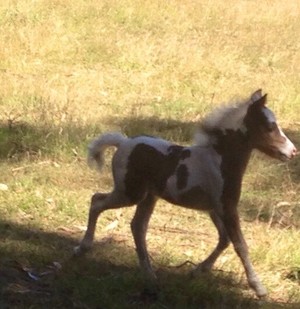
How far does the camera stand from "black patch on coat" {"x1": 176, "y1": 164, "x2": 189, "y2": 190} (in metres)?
6.16

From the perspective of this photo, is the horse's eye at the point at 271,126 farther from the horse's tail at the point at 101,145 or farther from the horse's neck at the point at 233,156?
the horse's tail at the point at 101,145

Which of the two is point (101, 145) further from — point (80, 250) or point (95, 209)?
point (80, 250)

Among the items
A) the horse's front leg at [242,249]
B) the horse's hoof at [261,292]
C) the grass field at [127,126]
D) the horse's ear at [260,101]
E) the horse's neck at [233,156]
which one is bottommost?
the grass field at [127,126]

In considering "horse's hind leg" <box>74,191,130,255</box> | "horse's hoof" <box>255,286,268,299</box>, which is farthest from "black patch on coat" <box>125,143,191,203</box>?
"horse's hoof" <box>255,286,268,299</box>

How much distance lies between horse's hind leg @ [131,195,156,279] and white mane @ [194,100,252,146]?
61cm

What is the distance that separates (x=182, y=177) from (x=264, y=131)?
1.97 feet

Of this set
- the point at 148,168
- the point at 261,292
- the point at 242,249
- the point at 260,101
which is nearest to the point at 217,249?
the point at 242,249

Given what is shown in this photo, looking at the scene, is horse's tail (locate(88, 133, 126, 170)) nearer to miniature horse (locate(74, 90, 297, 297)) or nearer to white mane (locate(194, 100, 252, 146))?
miniature horse (locate(74, 90, 297, 297))

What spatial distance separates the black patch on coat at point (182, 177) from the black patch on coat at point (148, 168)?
5 cm

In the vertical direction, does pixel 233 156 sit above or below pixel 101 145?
above

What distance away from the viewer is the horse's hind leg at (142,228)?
20.8ft

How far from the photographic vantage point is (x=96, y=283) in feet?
19.8

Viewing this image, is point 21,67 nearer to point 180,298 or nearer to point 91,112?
point 91,112

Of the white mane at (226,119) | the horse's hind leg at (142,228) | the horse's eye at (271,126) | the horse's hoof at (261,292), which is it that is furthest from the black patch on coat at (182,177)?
the horse's hoof at (261,292)
